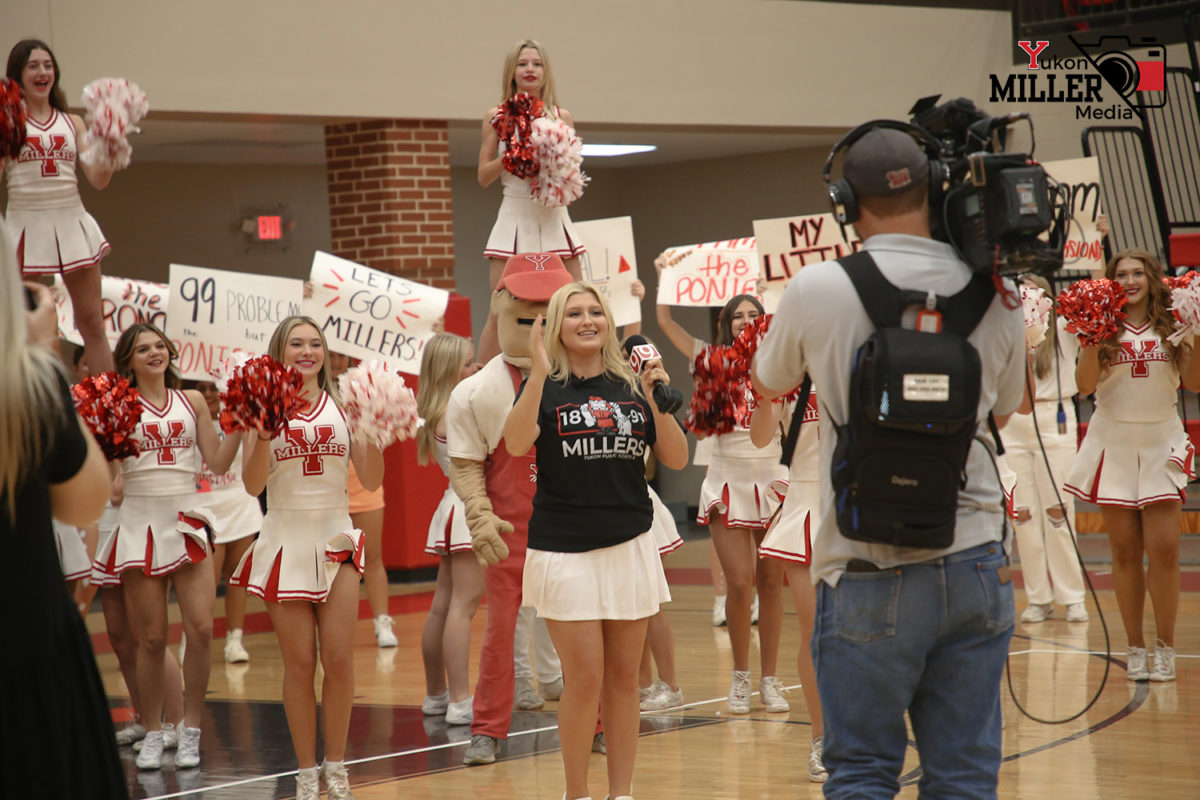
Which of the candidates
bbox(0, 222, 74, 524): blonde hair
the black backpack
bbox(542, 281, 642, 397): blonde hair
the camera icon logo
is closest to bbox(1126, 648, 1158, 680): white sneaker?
bbox(542, 281, 642, 397): blonde hair

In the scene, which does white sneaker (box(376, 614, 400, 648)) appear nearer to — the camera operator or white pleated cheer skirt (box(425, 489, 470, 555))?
white pleated cheer skirt (box(425, 489, 470, 555))

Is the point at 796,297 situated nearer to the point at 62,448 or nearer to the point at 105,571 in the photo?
the point at 62,448

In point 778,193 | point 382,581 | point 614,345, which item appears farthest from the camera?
point 778,193

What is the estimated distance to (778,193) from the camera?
50.3 feet

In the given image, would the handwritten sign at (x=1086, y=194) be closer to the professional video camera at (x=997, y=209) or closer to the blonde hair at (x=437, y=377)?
the blonde hair at (x=437, y=377)

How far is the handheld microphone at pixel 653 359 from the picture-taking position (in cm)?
468

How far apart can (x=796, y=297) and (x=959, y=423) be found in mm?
437

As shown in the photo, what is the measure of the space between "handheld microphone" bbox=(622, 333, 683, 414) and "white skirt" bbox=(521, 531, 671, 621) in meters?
0.47

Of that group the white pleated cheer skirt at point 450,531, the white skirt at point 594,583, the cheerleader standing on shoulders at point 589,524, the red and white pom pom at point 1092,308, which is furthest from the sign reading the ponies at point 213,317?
the red and white pom pom at point 1092,308

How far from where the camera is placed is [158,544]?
6242 mm

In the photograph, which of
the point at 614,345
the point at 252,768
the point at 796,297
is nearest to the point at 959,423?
the point at 796,297

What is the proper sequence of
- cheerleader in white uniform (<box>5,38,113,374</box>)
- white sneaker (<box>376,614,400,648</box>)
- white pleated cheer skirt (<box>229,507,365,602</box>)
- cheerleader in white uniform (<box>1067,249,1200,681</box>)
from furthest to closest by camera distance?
1. white sneaker (<box>376,614,400,648</box>)
2. cheerleader in white uniform (<box>1067,249,1200,681</box>)
3. cheerleader in white uniform (<box>5,38,113,374</box>)
4. white pleated cheer skirt (<box>229,507,365,602</box>)

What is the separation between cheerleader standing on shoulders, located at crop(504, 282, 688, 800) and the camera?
14.7 feet

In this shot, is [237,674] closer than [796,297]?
No
